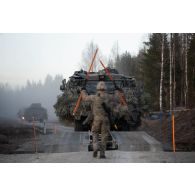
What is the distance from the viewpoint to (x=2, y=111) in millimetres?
11156

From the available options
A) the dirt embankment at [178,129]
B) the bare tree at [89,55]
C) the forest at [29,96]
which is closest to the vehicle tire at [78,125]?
the forest at [29,96]

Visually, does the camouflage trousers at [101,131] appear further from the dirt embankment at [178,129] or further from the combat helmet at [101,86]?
the dirt embankment at [178,129]

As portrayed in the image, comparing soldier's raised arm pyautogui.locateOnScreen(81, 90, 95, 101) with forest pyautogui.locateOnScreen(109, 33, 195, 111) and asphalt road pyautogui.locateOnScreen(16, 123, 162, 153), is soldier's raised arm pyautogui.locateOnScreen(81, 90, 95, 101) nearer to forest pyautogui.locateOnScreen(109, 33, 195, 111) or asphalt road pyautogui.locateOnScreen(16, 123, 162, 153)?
asphalt road pyautogui.locateOnScreen(16, 123, 162, 153)

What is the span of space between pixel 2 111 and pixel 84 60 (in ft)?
6.51

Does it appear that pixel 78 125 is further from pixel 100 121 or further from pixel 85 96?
pixel 100 121

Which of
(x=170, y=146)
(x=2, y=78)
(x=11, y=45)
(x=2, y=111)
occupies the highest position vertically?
(x=11, y=45)

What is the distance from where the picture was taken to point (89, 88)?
10656mm

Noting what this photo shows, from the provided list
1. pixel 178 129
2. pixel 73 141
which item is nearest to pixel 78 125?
pixel 73 141

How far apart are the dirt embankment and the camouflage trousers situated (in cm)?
119

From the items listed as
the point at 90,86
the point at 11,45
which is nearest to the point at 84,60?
the point at 90,86

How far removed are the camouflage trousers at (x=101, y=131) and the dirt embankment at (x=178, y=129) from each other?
3.91ft

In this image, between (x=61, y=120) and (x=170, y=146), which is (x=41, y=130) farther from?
(x=170, y=146)

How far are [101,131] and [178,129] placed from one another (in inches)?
68.9

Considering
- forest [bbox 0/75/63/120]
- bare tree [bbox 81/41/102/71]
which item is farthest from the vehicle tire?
bare tree [bbox 81/41/102/71]
